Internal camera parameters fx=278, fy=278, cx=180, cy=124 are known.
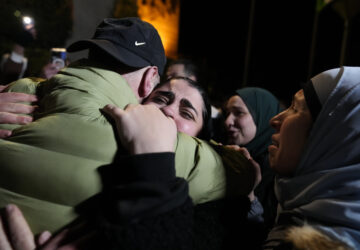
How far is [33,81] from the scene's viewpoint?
159cm

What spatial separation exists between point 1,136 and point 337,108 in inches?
57.1

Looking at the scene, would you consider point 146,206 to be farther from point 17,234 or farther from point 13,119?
point 13,119

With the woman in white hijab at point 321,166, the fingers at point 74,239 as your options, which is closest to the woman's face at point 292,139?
the woman in white hijab at point 321,166

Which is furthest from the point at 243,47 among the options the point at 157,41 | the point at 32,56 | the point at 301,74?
the point at 157,41

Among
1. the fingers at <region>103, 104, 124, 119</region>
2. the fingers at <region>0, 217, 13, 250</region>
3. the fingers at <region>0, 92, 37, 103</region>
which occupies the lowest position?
the fingers at <region>0, 217, 13, 250</region>

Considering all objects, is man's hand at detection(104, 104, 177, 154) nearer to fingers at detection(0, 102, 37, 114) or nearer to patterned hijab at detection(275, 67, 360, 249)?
fingers at detection(0, 102, 37, 114)

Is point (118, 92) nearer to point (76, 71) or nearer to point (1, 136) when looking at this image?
point (76, 71)

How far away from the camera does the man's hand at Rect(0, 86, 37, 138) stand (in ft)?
4.09

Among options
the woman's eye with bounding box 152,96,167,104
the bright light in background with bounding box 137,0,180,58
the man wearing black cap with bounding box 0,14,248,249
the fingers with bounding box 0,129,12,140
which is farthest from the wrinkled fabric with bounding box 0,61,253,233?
the bright light in background with bounding box 137,0,180,58

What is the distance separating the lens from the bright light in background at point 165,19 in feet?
27.4

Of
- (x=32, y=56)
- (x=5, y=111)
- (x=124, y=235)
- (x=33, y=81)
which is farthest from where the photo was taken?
(x=32, y=56)

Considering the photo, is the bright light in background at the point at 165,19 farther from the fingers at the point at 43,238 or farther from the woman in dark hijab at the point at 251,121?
the fingers at the point at 43,238

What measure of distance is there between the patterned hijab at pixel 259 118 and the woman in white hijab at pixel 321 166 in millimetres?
1435

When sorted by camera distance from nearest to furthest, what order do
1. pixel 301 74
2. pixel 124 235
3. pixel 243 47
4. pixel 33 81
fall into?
pixel 124 235 < pixel 33 81 < pixel 301 74 < pixel 243 47
